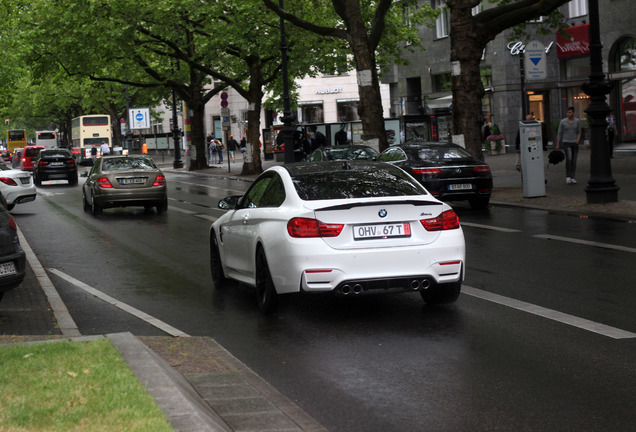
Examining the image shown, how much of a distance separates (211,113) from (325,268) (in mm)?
84545

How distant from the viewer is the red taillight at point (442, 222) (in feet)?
28.1

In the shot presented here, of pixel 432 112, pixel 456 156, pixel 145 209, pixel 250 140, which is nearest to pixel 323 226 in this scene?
pixel 456 156

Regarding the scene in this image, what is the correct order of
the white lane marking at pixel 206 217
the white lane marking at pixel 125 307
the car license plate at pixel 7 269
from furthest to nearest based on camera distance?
1. the white lane marking at pixel 206 217
2. the car license plate at pixel 7 269
3. the white lane marking at pixel 125 307

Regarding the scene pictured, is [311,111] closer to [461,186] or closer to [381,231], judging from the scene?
[461,186]

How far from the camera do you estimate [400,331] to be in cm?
806

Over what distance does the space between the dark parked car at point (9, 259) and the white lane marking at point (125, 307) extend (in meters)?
1.05

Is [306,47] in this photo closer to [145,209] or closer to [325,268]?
[145,209]

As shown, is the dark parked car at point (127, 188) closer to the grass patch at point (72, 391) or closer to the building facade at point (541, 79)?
the grass patch at point (72, 391)

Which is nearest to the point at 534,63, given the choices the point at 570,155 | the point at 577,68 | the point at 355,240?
the point at 570,155

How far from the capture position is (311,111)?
262 ft

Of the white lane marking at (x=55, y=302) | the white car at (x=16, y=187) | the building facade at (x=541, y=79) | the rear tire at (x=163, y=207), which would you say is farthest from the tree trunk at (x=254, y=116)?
the white lane marking at (x=55, y=302)

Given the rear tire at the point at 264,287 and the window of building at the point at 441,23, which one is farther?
the window of building at the point at 441,23

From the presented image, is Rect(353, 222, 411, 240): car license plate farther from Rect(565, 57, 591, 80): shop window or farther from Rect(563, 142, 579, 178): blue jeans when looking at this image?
Rect(565, 57, 591, 80): shop window

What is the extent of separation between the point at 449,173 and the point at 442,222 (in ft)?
37.2
